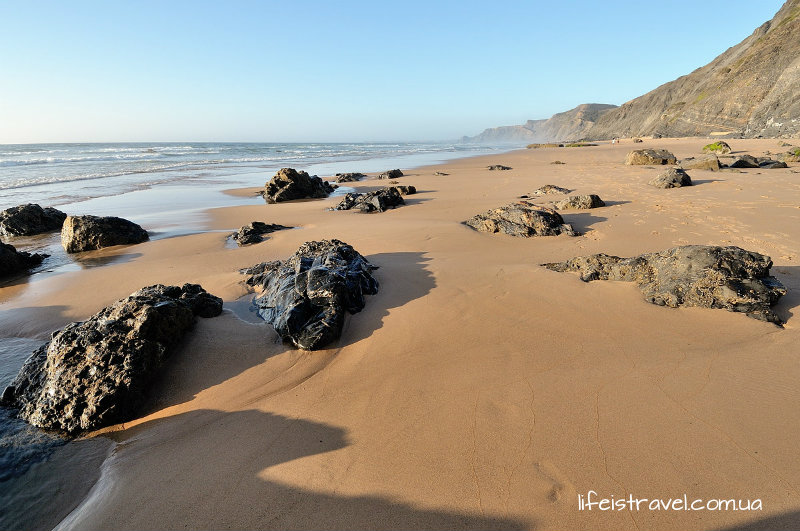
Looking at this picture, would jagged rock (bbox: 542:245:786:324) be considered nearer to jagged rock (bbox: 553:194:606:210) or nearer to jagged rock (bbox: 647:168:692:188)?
jagged rock (bbox: 553:194:606:210)

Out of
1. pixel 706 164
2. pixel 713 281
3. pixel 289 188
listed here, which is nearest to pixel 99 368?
pixel 713 281

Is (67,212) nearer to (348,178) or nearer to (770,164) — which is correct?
(348,178)

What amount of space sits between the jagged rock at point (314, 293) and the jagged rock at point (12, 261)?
5314 millimetres

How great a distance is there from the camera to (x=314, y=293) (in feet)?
14.5

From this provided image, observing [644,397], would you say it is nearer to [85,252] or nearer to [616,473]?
[616,473]

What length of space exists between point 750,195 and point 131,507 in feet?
44.5

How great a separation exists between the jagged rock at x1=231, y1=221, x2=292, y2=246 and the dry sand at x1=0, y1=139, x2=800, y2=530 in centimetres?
266

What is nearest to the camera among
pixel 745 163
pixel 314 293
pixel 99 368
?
pixel 99 368

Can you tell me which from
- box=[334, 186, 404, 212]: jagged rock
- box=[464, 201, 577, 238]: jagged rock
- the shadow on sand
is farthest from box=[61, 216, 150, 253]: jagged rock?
box=[464, 201, 577, 238]: jagged rock

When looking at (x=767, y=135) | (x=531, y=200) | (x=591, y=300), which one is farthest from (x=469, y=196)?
(x=767, y=135)

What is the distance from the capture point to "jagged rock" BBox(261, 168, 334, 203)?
14539mm

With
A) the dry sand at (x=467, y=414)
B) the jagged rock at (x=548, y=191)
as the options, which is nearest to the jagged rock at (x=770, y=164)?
the jagged rock at (x=548, y=191)

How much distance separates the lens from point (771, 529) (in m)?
1.92

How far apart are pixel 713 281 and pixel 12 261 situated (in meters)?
11.4
